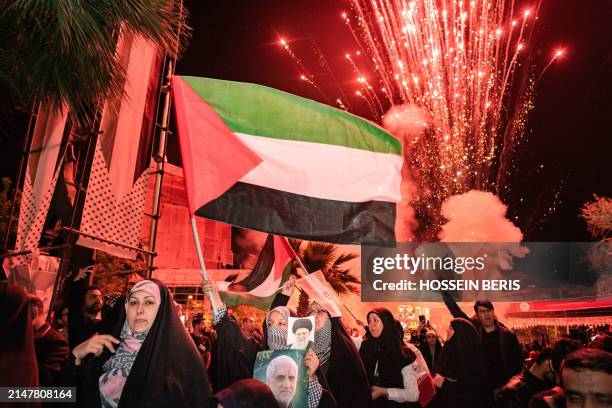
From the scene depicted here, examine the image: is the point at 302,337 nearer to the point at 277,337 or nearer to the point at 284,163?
the point at 277,337

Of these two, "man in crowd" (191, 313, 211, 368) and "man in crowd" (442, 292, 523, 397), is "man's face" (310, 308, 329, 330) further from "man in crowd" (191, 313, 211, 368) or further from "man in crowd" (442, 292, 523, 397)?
"man in crowd" (191, 313, 211, 368)

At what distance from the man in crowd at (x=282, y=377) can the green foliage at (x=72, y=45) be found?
2707mm

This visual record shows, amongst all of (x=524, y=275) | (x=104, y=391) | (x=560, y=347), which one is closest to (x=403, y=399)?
(x=560, y=347)

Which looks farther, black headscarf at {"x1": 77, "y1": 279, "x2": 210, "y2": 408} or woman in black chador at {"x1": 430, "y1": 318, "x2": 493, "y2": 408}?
woman in black chador at {"x1": 430, "y1": 318, "x2": 493, "y2": 408}

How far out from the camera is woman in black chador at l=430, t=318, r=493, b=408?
5.38 metres

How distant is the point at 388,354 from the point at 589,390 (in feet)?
10.1

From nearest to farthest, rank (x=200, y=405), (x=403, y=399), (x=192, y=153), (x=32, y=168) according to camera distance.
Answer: (x=200, y=405), (x=192, y=153), (x=403, y=399), (x=32, y=168)

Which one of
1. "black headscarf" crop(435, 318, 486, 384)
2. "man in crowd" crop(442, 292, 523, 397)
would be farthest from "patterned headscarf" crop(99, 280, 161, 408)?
"man in crowd" crop(442, 292, 523, 397)

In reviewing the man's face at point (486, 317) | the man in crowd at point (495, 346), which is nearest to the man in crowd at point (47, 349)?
the man in crowd at point (495, 346)

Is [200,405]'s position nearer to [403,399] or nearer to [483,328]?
[403,399]

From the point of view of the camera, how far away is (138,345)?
308 centimetres

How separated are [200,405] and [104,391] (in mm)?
574

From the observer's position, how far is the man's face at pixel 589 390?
2.11m

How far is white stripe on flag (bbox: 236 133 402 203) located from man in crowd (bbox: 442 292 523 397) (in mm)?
2213
